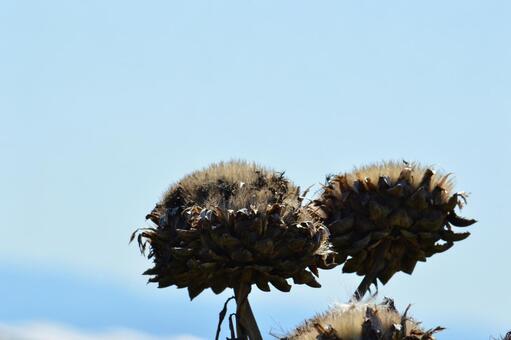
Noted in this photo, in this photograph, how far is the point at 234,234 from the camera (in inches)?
816

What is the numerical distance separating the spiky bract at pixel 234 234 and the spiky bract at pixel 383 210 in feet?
4.40

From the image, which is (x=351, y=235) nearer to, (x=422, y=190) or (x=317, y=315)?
(x=422, y=190)

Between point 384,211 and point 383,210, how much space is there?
2cm

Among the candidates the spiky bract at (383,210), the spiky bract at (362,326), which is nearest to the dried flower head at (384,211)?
the spiky bract at (383,210)

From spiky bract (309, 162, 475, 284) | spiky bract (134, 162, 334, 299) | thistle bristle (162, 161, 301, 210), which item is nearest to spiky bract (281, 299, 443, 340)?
spiky bract (134, 162, 334, 299)

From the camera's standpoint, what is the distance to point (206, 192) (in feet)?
70.5

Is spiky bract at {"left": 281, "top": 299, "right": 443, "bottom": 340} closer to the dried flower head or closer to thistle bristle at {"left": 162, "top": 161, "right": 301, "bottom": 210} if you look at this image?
thistle bristle at {"left": 162, "top": 161, "right": 301, "bottom": 210}

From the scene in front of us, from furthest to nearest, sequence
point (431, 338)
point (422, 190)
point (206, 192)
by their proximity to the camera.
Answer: point (422, 190)
point (206, 192)
point (431, 338)

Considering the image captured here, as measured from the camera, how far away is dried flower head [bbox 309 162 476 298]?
2309 cm

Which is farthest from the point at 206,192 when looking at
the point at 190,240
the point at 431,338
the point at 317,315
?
the point at 431,338

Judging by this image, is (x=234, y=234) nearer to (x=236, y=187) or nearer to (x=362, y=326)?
(x=236, y=187)

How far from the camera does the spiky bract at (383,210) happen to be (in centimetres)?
2309

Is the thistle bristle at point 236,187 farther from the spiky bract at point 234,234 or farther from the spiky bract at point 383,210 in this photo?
the spiky bract at point 383,210

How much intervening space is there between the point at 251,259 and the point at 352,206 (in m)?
2.94
